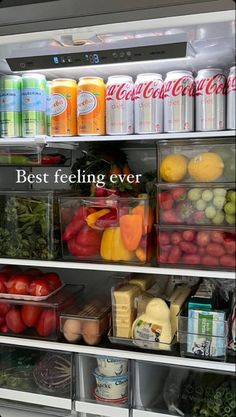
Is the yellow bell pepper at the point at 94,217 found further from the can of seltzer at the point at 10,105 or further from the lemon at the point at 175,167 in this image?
the can of seltzer at the point at 10,105

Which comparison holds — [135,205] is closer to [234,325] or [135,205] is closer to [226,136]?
[226,136]

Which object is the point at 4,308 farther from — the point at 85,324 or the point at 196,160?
the point at 196,160

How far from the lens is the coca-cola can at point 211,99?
142 cm

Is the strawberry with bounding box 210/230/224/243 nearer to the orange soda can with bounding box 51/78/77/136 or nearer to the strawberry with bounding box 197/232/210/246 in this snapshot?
the strawberry with bounding box 197/232/210/246

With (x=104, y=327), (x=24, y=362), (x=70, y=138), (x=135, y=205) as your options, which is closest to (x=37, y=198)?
(x=70, y=138)

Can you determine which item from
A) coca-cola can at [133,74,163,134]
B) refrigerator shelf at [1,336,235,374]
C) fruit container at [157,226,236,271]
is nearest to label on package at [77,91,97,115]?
coca-cola can at [133,74,163,134]

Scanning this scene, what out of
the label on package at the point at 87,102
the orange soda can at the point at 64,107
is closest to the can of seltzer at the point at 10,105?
the orange soda can at the point at 64,107

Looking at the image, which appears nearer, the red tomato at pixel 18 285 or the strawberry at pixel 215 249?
the strawberry at pixel 215 249

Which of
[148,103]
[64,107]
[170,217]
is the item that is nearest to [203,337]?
[170,217]

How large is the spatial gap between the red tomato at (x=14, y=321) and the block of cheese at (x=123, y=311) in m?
0.36

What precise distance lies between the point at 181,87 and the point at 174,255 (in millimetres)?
535

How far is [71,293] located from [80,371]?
0.30 m

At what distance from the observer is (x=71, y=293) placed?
178cm

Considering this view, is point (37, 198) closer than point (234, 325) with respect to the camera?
No
